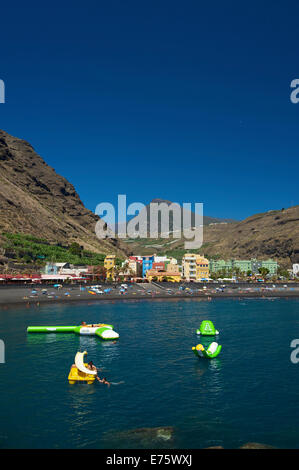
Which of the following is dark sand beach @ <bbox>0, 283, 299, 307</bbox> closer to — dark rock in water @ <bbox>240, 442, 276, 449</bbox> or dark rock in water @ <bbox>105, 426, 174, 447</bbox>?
dark rock in water @ <bbox>105, 426, 174, 447</bbox>

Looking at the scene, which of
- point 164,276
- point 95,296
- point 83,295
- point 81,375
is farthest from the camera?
point 164,276

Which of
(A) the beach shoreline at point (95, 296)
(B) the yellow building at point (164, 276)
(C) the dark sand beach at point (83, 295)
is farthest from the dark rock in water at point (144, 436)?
(B) the yellow building at point (164, 276)

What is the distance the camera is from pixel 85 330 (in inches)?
2372

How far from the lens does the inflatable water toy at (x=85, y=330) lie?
56.5 metres

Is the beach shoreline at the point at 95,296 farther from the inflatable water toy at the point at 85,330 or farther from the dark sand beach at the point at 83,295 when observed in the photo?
the inflatable water toy at the point at 85,330

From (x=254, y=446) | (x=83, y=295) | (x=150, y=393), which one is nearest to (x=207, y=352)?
(x=150, y=393)

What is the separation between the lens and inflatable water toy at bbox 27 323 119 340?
56531 mm

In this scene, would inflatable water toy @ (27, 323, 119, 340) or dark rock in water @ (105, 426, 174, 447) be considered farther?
inflatable water toy @ (27, 323, 119, 340)

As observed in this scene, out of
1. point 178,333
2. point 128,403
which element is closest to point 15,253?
point 178,333

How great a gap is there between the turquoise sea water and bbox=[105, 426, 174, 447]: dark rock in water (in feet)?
0.21

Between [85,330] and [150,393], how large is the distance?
3006cm

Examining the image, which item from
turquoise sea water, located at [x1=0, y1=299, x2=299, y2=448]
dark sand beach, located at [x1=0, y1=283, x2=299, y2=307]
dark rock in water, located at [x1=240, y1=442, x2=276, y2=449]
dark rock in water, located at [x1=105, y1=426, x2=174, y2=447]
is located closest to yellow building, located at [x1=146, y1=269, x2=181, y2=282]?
dark sand beach, located at [x1=0, y1=283, x2=299, y2=307]

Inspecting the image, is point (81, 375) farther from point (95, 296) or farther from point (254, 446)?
point (95, 296)
